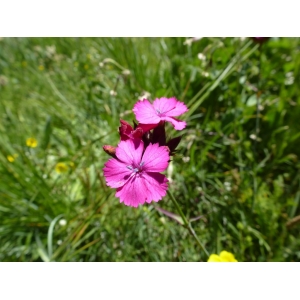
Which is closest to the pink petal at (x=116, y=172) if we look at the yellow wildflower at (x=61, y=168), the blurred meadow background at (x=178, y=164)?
the blurred meadow background at (x=178, y=164)

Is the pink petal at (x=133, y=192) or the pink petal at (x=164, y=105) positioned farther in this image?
the pink petal at (x=164, y=105)

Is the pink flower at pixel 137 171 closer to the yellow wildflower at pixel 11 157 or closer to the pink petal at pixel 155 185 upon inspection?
the pink petal at pixel 155 185

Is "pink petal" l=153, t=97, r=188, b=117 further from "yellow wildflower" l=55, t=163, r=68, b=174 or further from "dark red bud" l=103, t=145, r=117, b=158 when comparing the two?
"yellow wildflower" l=55, t=163, r=68, b=174

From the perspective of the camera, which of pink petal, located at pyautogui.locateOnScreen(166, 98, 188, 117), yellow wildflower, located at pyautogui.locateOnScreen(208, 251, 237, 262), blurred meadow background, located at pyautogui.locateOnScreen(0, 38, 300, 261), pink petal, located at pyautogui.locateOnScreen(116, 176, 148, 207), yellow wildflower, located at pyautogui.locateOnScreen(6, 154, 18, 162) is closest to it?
pink petal, located at pyautogui.locateOnScreen(116, 176, 148, 207)

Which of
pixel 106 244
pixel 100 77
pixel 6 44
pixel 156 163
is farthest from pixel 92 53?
pixel 156 163

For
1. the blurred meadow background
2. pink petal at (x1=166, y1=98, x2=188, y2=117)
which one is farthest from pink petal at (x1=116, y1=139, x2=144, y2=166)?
the blurred meadow background

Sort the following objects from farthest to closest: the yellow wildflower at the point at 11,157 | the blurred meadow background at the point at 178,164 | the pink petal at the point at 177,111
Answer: the yellow wildflower at the point at 11,157 < the blurred meadow background at the point at 178,164 < the pink petal at the point at 177,111

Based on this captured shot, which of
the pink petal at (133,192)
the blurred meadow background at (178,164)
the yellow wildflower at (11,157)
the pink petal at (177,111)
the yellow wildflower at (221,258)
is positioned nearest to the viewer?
the pink petal at (133,192)

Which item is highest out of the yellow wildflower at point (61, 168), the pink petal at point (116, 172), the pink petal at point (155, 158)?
the pink petal at point (155, 158)

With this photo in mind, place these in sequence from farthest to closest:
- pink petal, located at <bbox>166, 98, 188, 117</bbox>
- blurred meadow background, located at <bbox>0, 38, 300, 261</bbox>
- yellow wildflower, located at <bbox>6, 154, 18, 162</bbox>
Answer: yellow wildflower, located at <bbox>6, 154, 18, 162</bbox>, blurred meadow background, located at <bbox>0, 38, 300, 261</bbox>, pink petal, located at <bbox>166, 98, 188, 117</bbox>

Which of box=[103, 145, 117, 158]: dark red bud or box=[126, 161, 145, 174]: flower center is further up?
box=[103, 145, 117, 158]: dark red bud
